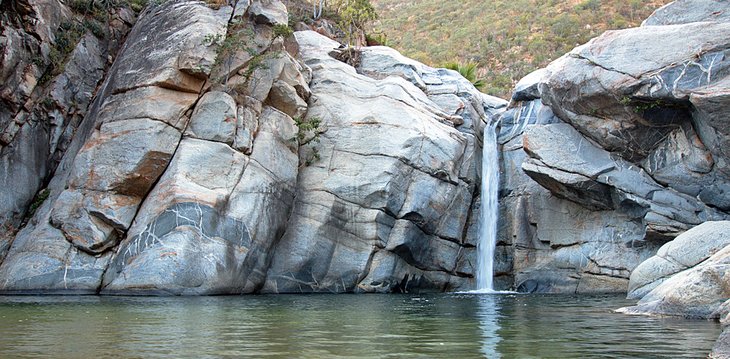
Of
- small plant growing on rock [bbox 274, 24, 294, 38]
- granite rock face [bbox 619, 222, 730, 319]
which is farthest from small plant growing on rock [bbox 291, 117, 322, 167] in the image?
granite rock face [bbox 619, 222, 730, 319]

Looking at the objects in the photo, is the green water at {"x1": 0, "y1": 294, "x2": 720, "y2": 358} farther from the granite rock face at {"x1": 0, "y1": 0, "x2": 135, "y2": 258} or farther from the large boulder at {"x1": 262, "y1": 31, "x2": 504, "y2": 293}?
the granite rock face at {"x1": 0, "y1": 0, "x2": 135, "y2": 258}

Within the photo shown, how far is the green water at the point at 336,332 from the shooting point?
9656 millimetres

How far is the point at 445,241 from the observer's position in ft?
97.5

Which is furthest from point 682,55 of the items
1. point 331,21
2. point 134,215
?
point 331,21

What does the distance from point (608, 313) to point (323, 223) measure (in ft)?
43.9

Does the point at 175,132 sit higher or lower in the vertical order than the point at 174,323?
higher

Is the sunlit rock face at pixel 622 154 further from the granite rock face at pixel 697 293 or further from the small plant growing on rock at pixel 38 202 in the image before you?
the small plant growing on rock at pixel 38 202

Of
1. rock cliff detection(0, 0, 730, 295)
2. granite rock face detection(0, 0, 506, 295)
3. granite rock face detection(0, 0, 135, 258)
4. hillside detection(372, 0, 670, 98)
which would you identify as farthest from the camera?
hillside detection(372, 0, 670, 98)

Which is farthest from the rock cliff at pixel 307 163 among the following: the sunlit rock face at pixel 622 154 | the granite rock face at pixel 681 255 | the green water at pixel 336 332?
the green water at pixel 336 332

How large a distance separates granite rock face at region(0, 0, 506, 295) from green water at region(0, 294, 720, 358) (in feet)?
17.8

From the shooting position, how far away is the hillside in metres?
60.8

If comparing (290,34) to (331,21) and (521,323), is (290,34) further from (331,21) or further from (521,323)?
(521,323)

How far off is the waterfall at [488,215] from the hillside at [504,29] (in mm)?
24142

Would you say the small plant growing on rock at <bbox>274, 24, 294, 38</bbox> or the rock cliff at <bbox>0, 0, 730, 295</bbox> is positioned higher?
the small plant growing on rock at <bbox>274, 24, 294, 38</bbox>
